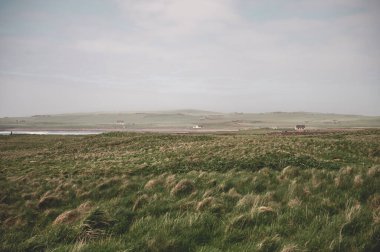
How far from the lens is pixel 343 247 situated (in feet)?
13.6

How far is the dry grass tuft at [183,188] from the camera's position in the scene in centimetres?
790

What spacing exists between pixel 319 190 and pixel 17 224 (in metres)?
7.62

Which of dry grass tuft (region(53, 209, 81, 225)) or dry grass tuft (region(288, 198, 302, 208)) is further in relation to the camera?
dry grass tuft (region(288, 198, 302, 208))

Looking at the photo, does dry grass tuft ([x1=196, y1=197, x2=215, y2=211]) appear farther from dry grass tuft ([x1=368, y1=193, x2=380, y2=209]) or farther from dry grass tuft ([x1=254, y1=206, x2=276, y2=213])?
dry grass tuft ([x1=368, y1=193, x2=380, y2=209])

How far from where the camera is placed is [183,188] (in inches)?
323

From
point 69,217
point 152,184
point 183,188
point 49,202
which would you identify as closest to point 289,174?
point 183,188

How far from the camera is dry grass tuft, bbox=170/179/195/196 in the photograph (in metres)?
7.90

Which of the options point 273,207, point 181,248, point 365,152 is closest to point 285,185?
point 273,207

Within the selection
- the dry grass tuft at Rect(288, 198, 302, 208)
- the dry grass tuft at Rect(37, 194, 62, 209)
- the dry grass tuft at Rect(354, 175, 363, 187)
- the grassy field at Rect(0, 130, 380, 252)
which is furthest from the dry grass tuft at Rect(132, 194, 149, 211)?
the dry grass tuft at Rect(354, 175, 363, 187)

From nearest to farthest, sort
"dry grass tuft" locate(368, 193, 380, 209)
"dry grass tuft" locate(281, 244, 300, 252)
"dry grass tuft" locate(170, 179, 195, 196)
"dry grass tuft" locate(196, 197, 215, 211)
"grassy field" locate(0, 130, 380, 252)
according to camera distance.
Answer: "dry grass tuft" locate(281, 244, 300, 252)
"grassy field" locate(0, 130, 380, 252)
"dry grass tuft" locate(368, 193, 380, 209)
"dry grass tuft" locate(196, 197, 215, 211)
"dry grass tuft" locate(170, 179, 195, 196)

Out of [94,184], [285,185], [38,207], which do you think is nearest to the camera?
[38,207]

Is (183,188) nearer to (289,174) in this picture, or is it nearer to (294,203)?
(294,203)

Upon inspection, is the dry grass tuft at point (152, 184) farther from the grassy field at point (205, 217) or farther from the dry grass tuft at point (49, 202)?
the dry grass tuft at point (49, 202)

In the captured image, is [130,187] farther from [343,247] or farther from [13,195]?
[343,247]
